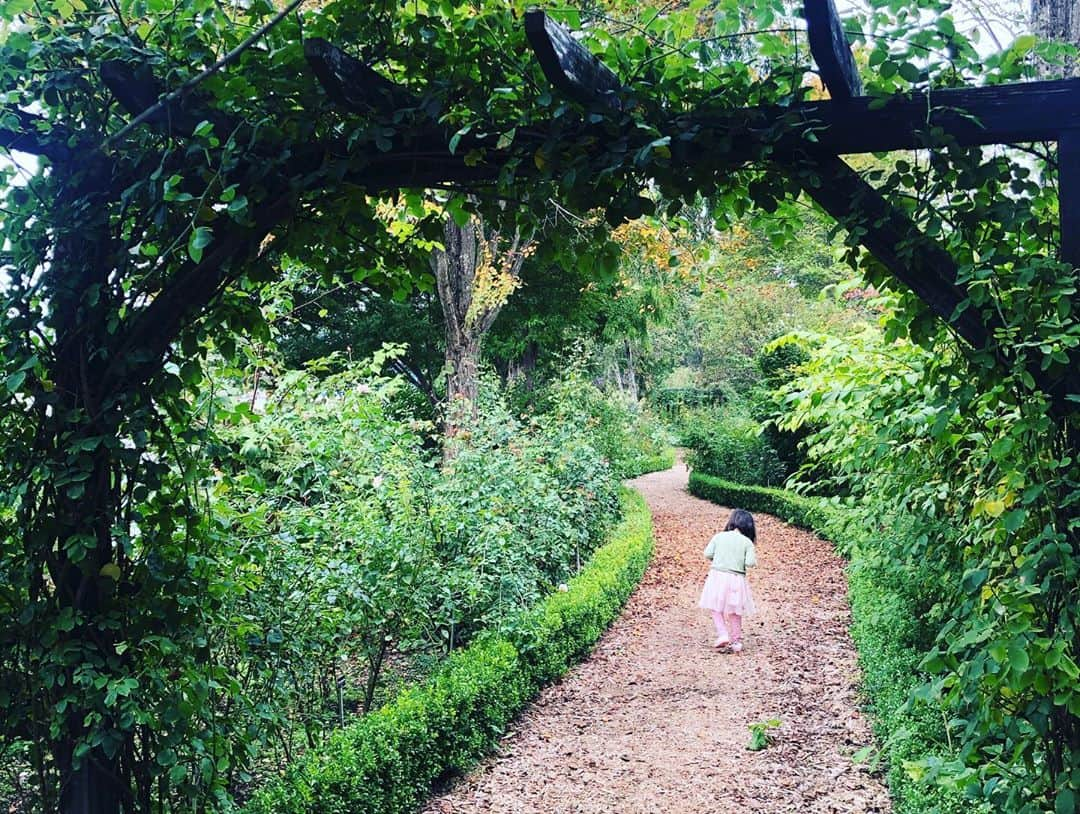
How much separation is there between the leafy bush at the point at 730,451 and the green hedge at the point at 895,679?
8360 millimetres

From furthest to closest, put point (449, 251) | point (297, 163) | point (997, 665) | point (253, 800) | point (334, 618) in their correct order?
point (449, 251) → point (334, 618) → point (253, 800) → point (297, 163) → point (997, 665)

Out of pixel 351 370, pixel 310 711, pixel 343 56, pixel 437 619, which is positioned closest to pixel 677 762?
pixel 437 619

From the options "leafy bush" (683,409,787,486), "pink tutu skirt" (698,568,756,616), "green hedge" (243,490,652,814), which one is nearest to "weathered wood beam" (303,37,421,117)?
"green hedge" (243,490,652,814)

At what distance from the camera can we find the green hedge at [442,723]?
388cm

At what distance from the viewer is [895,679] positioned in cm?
550

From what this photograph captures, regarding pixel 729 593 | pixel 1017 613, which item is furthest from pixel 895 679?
pixel 1017 613

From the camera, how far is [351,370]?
5914mm

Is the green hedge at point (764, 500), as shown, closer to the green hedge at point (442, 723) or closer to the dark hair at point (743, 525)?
the dark hair at point (743, 525)

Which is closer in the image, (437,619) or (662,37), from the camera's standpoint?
(662,37)

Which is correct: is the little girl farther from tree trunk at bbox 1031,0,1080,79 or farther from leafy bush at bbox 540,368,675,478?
tree trunk at bbox 1031,0,1080,79

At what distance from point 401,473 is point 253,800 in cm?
→ 242

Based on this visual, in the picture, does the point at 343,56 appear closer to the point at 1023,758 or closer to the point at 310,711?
the point at 1023,758

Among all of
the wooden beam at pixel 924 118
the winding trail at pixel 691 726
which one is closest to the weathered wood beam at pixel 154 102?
the wooden beam at pixel 924 118

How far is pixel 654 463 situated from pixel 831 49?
82.8 feet
